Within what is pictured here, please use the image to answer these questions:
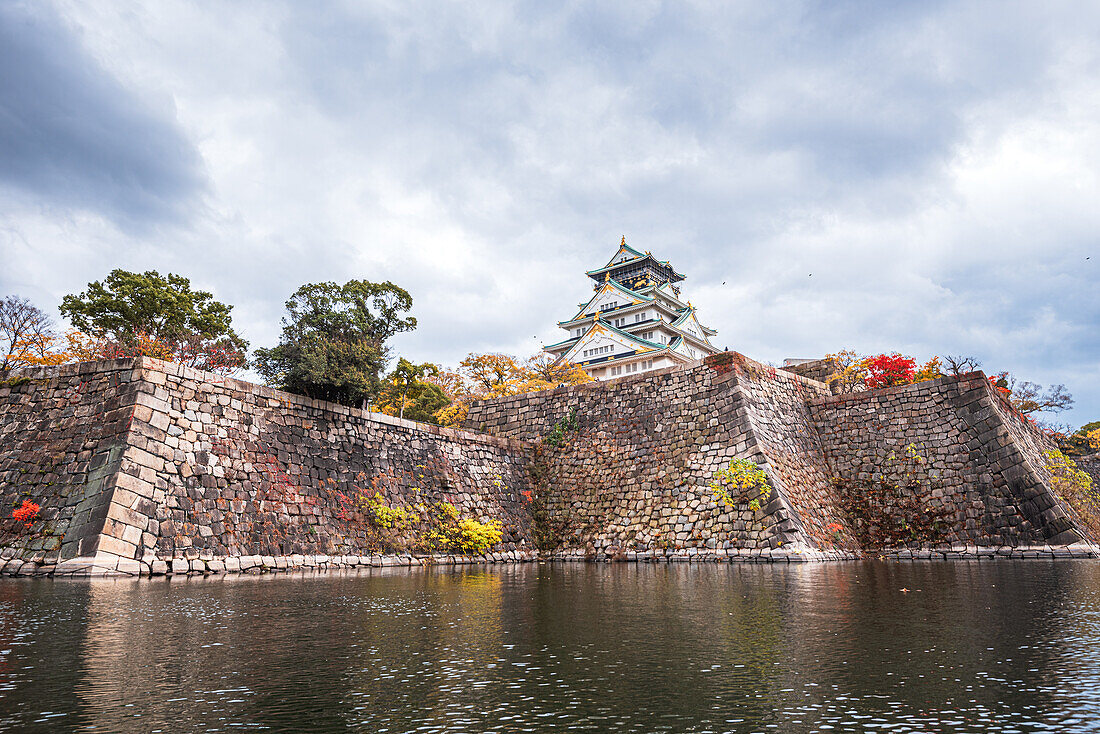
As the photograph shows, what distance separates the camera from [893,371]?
2284cm

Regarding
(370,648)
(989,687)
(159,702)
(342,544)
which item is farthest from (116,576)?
(989,687)

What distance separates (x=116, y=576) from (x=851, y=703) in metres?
10.8

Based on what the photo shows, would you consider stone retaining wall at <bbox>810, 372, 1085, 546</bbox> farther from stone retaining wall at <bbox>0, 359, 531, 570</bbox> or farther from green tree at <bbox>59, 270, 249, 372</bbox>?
green tree at <bbox>59, 270, 249, 372</bbox>

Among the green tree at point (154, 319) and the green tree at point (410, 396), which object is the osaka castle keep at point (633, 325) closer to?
the green tree at point (410, 396)

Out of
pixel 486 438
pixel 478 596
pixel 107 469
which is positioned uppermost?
pixel 486 438

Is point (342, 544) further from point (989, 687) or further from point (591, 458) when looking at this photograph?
point (989, 687)

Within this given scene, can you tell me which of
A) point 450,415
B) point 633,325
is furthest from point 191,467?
point 633,325

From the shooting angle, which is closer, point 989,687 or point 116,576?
point 989,687

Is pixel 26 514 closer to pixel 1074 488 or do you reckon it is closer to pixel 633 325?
pixel 1074 488

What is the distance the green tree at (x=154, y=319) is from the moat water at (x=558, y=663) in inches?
863

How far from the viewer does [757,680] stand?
3.11m

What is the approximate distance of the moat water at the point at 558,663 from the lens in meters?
2.52

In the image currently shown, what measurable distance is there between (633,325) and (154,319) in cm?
3590

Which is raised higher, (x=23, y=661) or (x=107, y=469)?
(x=107, y=469)
